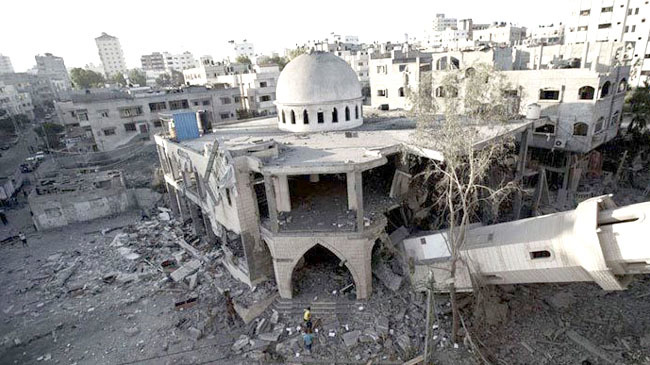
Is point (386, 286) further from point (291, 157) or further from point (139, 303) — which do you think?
point (139, 303)

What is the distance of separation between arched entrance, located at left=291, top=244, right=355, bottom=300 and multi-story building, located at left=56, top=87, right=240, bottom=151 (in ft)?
101

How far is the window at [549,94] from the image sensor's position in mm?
26719

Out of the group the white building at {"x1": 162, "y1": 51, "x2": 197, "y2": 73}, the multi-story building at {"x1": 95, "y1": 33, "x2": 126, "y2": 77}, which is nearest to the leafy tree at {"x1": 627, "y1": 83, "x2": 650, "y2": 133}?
the white building at {"x1": 162, "y1": 51, "x2": 197, "y2": 73}

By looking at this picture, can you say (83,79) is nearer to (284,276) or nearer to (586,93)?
(284,276)

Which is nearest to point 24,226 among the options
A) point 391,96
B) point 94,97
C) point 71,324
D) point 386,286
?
point 71,324

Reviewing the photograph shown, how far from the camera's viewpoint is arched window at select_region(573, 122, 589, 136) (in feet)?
85.6

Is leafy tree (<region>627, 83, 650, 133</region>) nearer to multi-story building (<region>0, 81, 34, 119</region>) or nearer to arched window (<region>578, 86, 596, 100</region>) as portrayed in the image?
arched window (<region>578, 86, 596, 100</region>)

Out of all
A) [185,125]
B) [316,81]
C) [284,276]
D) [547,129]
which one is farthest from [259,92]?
[284,276]

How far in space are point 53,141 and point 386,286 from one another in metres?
64.2

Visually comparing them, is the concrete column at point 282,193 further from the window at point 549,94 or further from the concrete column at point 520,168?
the window at point 549,94

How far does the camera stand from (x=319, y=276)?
67.4ft

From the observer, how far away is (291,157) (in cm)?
1945

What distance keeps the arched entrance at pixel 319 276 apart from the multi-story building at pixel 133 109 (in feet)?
101

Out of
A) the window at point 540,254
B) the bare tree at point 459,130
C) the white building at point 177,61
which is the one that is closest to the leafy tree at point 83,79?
the white building at point 177,61
